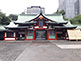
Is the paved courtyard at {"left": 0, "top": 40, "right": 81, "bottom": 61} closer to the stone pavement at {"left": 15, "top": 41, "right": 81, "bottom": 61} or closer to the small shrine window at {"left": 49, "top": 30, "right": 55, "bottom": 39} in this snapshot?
the stone pavement at {"left": 15, "top": 41, "right": 81, "bottom": 61}

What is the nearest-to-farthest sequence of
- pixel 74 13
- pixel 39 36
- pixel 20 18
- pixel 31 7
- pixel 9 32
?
pixel 9 32
pixel 20 18
pixel 39 36
pixel 74 13
pixel 31 7

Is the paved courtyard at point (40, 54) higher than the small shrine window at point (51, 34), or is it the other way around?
the small shrine window at point (51, 34)

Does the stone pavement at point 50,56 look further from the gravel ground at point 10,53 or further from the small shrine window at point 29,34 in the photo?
the small shrine window at point 29,34

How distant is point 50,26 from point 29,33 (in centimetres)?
653

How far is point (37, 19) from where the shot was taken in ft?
70.9

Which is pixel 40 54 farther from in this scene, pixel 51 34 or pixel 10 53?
pixel 51 34

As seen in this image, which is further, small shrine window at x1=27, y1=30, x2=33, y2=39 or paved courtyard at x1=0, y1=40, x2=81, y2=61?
small shrine window at x1=27, y1=30, x2=33, y2=39

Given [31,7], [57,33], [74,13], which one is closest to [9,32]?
[57,33]

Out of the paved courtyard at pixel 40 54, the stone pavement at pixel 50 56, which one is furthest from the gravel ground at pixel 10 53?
the stone pavement at pixel 50 56

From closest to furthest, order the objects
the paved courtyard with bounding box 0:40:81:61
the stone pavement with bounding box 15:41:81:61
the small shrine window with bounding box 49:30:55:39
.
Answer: the stone pavement with bounding box 15:41:81:61 < the paved courtyard with bounding box 0:40:81:61 < the small shrine window with bounding box 49:30:55:39

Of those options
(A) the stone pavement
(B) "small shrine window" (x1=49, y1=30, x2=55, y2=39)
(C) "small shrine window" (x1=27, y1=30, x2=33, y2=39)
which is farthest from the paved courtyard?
(B) "small shrine window" (x1=49, y1=30, x2=55, y2=39)

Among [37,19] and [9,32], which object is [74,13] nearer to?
[37,19]

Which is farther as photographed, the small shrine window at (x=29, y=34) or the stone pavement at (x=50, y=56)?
the small shrine window at (x=29, y=34)

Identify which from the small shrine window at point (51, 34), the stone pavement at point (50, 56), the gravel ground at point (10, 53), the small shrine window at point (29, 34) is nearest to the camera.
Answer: the stone pavement at point (50, 56)
